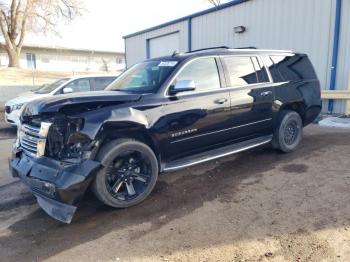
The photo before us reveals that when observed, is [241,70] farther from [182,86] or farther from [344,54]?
[344,54]

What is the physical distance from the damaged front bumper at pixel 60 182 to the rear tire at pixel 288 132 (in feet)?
11.7

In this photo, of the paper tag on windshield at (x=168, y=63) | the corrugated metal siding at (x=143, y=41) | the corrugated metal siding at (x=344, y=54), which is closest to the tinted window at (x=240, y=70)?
the paper tag on windshield at (x=168, y=63)

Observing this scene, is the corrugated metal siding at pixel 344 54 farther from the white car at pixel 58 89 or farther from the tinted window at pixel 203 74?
the white car at pixel 58 89

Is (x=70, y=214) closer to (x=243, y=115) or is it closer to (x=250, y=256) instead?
(x=250, y=256)

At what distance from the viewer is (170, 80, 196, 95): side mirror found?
4328 millimetres

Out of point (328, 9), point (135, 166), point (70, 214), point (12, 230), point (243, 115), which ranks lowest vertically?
point (12, 230)

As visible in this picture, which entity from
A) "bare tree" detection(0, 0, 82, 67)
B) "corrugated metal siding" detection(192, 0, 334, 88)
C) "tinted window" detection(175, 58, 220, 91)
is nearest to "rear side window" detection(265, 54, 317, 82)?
"tinted window" detection(175, 58, 220, 91)

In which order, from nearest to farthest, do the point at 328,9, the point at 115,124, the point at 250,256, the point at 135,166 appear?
1. the point at 250,256
2. the point at 115,124
3. the point at 135,166
4. the point at 328,9

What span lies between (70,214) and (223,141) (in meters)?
2.55

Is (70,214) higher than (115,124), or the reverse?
(115,124)

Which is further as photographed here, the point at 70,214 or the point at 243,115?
the point at 243,115

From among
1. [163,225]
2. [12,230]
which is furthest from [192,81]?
[12,230]

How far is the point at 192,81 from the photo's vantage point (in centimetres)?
441

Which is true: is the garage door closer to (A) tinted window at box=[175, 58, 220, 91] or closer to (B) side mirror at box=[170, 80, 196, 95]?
(A) tinted window at box=[175, 58, 220, 91]
